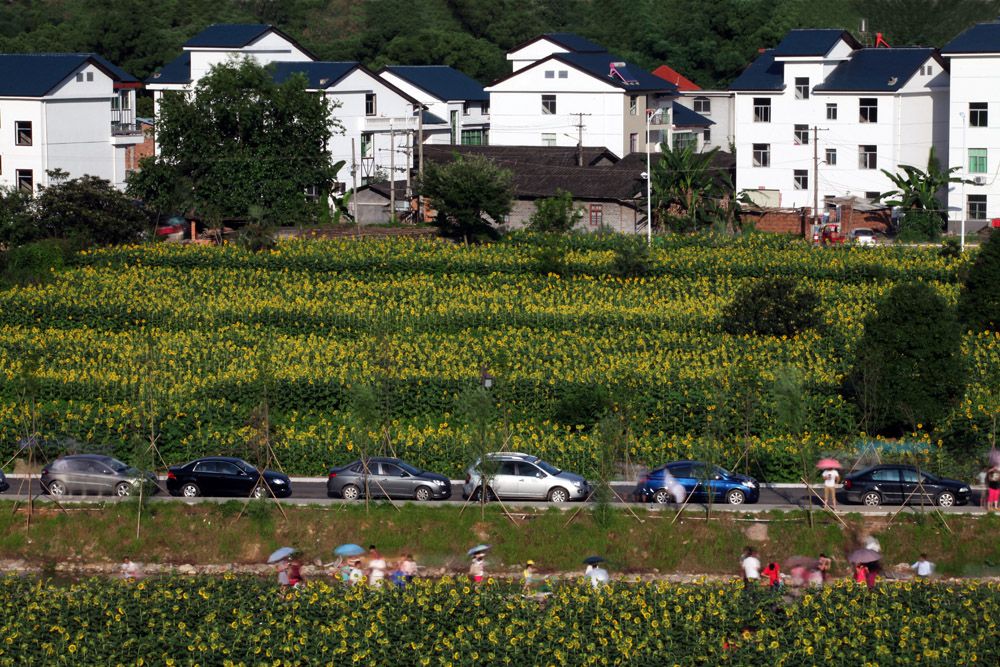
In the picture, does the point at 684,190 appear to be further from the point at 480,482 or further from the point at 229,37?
the point at 480,482

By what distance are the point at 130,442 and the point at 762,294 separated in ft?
64.5

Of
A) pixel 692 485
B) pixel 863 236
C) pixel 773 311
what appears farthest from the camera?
pixel 863 236

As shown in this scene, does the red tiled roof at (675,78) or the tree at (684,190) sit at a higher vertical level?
the red tiled roof at (675,78)

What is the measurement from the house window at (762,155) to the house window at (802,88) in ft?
9.09

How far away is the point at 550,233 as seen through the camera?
198 ft

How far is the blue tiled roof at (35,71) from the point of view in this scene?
64000mm

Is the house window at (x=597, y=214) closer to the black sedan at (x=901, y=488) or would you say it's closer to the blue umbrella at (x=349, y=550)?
the black sedan at (x=901, y=488)

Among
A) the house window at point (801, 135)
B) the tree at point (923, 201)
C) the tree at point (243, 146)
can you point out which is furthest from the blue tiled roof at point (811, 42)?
the tree at point (243, 146)

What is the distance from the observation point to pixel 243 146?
63.0 meters

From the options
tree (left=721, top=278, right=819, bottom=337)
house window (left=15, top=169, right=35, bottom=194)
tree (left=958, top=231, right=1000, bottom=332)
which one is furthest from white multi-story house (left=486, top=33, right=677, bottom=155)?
tree (left=958, top=231, right=1000, bottom=332)

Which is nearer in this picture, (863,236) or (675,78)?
(863,236)

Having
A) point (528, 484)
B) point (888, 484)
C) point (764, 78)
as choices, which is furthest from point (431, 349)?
point (764, 78)

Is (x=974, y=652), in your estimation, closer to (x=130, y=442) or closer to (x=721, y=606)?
(x=721, y=606)

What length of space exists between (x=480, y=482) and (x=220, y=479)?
564 cm
